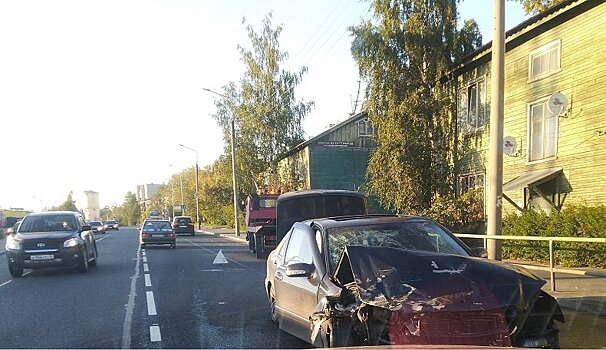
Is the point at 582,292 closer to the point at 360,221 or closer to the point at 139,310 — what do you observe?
the point at 360,221

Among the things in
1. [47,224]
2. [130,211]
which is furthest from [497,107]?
[130,211]

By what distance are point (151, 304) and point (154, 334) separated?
96.0 inches

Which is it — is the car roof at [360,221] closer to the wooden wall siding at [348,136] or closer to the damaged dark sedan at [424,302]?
the damaged dark sedan at [424,302]

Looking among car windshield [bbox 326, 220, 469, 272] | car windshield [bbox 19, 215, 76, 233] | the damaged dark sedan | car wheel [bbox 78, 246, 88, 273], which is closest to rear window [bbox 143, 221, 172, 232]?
car windshield [bbox 19, 215, 76, 233]

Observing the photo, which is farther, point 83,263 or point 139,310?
point 83,263

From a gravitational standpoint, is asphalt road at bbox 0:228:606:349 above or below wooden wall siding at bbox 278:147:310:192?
below

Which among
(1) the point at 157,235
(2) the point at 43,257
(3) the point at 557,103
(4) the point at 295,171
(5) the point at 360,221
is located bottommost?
(1) the point at 157,235

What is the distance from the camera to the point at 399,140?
1952 cm

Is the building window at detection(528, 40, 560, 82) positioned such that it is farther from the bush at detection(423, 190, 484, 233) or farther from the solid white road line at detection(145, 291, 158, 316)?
the solid white road line at detection(145, 291, 158, 316)

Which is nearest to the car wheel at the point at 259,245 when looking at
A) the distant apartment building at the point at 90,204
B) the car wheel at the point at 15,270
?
the car wheel at the point at 15,270

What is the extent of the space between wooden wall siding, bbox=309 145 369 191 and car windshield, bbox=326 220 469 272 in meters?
29.6

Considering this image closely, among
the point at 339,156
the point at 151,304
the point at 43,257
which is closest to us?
the point at 151,304

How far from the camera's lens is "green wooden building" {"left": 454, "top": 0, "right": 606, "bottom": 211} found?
1389 centimetres

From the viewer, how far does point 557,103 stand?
47.6 feet
